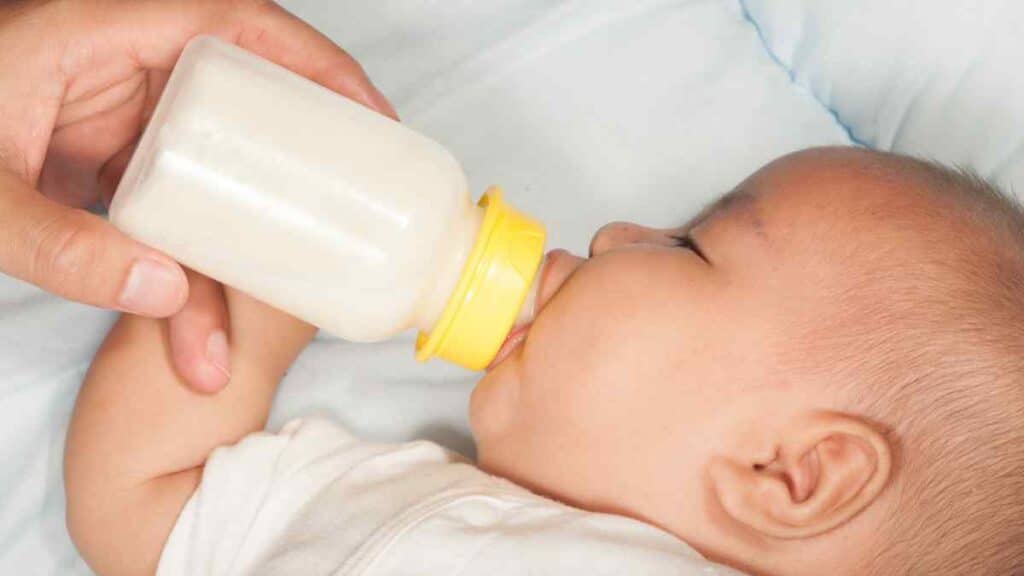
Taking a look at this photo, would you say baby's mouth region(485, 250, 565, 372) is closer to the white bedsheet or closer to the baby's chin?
the baby's chin

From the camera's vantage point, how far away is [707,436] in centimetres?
96

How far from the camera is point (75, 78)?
105cm

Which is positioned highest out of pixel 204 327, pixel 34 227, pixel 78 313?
pixel 34 227

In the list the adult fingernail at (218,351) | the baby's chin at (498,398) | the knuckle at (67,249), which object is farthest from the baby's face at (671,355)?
the knuckle at (67,249)

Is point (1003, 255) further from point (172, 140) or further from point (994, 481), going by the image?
point (172, 140)

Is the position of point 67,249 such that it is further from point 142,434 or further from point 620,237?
point 620,237

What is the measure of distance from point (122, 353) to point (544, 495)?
17.3 inches

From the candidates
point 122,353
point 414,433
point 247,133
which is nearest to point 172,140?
point 247,133

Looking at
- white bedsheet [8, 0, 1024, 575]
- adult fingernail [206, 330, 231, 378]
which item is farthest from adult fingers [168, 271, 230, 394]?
white bedsheet [8, 0, 1024, 575]

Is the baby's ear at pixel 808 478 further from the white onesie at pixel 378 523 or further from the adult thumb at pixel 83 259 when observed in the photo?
the adult thumb at pixel 83 259

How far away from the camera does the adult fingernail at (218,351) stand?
3.51 feet

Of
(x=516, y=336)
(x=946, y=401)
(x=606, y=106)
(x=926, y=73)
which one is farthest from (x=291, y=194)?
(x=926, y=73)

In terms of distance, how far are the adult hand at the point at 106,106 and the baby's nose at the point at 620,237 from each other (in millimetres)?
241

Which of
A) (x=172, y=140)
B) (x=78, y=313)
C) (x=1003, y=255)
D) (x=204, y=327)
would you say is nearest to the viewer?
(x=172, y=140)
